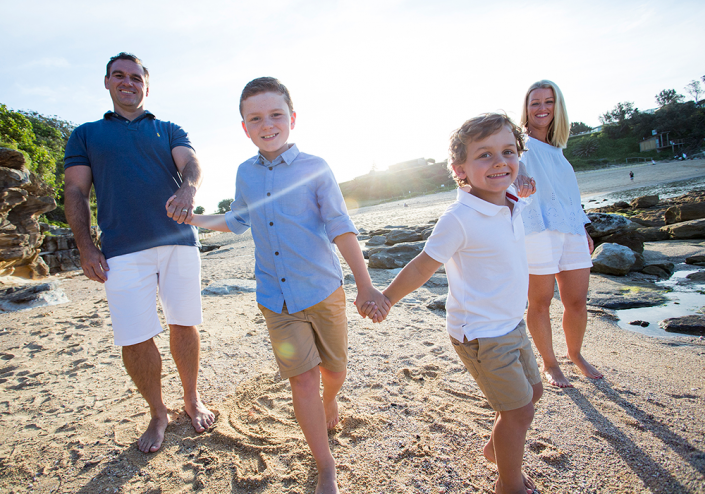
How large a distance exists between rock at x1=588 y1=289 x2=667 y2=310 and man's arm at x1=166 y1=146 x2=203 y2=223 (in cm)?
496

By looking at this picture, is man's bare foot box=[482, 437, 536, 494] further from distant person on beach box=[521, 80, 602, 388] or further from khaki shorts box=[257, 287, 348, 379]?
distant person on beach box=[521, 80, 602, 388]

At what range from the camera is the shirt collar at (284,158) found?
85.2 inches

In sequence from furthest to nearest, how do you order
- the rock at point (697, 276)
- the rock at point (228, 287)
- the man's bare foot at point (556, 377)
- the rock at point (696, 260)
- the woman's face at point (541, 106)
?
the rock at point (696, 260) < the rock at point (228, 287) < the rock at point (697, 276) < the woman's face at point (541, 106) < the man's bare foot at point (556, 377)

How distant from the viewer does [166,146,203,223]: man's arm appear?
7.46ft

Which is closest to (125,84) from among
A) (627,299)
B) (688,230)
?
(627,299)

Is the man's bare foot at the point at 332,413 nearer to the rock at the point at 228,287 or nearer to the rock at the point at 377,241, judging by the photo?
the rock at the point at 228,287

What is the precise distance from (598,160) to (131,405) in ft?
189

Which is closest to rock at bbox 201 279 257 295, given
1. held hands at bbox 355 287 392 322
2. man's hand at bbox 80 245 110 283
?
man's hand at bbox 80 245 110 283

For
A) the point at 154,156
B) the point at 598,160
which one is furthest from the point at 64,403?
the point at 598,160

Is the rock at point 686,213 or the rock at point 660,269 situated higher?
the rock at point 686,213

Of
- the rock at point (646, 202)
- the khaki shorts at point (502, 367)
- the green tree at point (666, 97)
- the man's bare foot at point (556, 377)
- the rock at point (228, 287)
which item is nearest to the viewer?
the khaki shorts at point (502, 367)

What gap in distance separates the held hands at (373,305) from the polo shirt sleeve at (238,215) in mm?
907

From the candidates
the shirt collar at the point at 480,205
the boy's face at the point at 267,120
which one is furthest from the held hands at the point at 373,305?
the boy's face at the point at 267,120

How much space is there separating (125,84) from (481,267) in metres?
2.75
